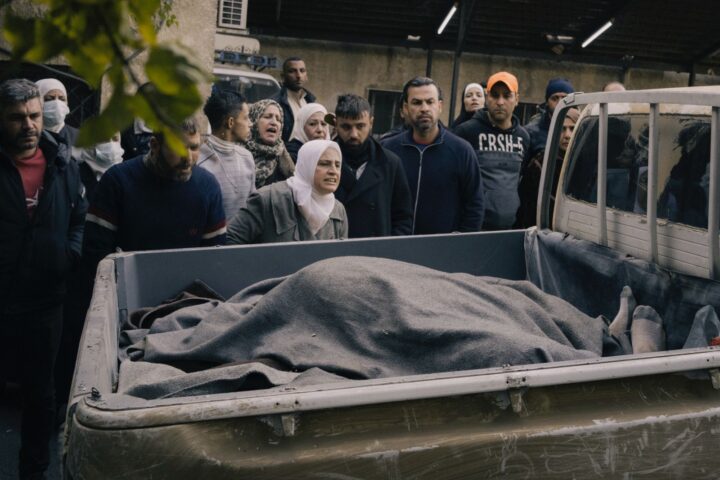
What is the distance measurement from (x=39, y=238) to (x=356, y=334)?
2.27 m

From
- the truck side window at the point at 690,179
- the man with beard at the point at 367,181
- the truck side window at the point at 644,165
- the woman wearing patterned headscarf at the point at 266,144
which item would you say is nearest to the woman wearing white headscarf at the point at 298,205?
the man with beard at the point at 367,181

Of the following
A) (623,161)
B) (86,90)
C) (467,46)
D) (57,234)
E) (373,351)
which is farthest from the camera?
(467,46)

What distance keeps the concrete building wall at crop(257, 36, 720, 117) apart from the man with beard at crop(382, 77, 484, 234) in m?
10.7

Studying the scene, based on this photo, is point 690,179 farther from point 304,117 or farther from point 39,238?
point 304,117

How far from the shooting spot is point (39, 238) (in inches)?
201

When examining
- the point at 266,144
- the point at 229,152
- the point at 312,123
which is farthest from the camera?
the point at 312,123

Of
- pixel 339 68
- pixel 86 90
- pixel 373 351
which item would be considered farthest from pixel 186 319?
pixel 339 68

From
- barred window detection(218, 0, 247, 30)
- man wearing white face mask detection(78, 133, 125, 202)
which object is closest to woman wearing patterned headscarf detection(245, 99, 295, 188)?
man wearing white face mask detection(78, 133, 125, 202)

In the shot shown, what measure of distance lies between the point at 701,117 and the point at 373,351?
1644 millimetres

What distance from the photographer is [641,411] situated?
2.85 meters

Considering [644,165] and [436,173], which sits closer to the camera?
[644,165]

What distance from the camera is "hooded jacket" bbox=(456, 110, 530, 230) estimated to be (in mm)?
7184

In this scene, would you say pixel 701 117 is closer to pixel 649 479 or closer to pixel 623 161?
pixel 623 161

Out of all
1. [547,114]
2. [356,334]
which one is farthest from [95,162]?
[356,334]
